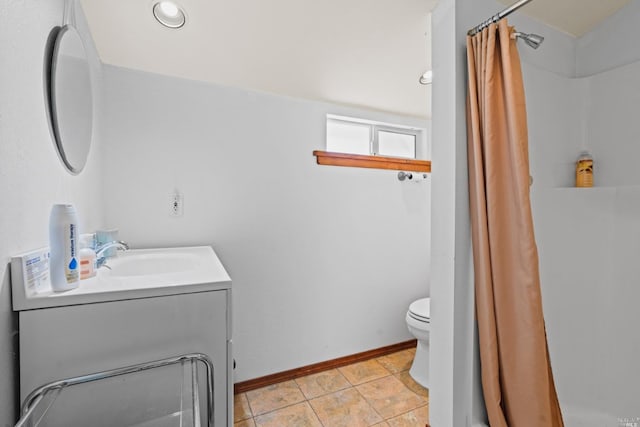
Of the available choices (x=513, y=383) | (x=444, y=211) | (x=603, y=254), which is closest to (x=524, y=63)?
(x=444, y=211)

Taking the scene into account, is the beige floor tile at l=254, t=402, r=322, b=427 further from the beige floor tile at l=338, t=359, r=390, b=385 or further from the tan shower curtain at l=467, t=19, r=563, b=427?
the tan shower curtain at l=467, t=19, r=563, b=427

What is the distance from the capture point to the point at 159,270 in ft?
4.40

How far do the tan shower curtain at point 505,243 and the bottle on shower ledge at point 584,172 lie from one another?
0.68 meters

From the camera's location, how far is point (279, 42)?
1453 mm

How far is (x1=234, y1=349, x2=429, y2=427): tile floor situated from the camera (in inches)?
59.9

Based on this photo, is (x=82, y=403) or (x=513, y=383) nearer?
(x=82, y=403)

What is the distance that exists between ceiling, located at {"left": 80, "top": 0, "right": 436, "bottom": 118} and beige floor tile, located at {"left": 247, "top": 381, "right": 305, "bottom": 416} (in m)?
1.90

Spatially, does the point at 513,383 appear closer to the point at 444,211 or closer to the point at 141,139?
the point at 444,211

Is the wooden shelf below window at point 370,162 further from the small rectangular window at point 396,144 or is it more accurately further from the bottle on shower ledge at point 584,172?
the bottle on shower ledge at point 584,172

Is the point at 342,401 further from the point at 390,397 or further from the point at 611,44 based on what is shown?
the point at 611,44

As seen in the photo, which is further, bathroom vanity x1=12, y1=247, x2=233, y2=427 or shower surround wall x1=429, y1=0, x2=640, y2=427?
shower surround wall x1=429, y1=0, x2=640, y2=427

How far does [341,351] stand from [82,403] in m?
1.61

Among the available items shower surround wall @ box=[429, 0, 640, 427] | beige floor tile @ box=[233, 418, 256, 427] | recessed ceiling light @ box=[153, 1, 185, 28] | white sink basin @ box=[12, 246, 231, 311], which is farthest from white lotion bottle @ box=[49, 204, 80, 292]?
shower surround wall @ box=[429, 0, 640, 427]

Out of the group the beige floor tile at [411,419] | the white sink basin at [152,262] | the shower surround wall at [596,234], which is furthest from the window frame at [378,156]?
the beige floor tile at [411,419]
